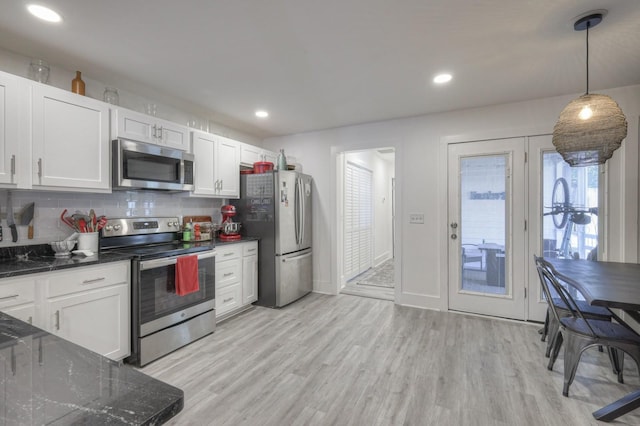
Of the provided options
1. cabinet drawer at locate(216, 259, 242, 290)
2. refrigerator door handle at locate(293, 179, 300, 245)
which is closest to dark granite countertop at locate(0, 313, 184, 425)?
cabinet drawer at locate(216, 259, 242, 290)

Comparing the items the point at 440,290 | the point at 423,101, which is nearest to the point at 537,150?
the point at 423,101

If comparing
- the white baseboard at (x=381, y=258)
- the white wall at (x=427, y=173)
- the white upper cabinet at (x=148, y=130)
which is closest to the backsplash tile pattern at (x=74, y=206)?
the white upper cabinet at (x=148, y=130)

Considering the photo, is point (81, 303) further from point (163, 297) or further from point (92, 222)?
point (92, 222)

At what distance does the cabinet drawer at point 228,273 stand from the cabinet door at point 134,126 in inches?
57.4

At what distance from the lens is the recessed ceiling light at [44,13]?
178 cm

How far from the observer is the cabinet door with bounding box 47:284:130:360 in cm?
203

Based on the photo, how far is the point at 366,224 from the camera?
5797mm

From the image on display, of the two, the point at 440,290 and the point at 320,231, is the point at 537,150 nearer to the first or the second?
the point at 440,290

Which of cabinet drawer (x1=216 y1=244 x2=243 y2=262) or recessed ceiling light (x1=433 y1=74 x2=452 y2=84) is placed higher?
recessed ceiling light (x1=433 y1=74 x2=452 y2=84)

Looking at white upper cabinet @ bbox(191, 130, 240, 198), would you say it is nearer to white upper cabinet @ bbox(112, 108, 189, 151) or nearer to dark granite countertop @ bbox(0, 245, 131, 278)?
white upper cabinet @ bbox(112, 108, 189, 151)

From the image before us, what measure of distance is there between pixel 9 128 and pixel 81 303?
1.27 m

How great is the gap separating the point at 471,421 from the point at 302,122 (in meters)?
3.59

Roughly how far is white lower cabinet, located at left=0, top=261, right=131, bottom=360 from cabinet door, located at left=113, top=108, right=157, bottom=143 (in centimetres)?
113

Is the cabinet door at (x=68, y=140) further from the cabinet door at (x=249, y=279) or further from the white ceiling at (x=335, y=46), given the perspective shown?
the cabinet door at (x=249, y=279)
